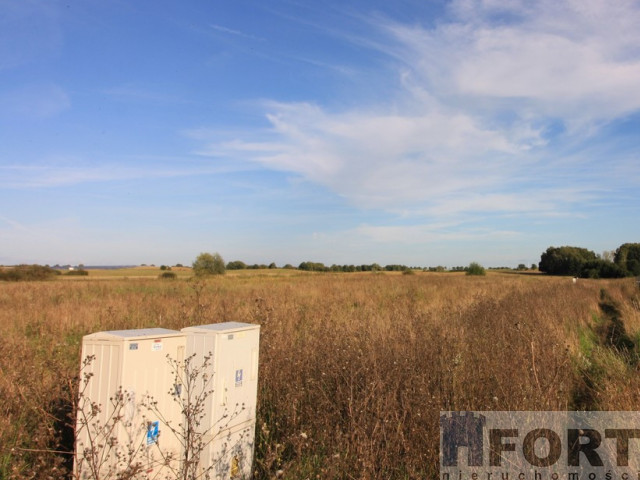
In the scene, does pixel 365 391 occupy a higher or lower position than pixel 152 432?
higher

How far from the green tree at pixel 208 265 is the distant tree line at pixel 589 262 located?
153ft

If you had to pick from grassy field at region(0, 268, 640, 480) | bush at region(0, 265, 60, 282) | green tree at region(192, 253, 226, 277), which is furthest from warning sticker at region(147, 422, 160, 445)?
bush at region(0, 265, 60, 282)

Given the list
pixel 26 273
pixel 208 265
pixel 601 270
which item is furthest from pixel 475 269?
pixel 26 273

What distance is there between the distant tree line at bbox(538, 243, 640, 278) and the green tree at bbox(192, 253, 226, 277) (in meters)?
46.7

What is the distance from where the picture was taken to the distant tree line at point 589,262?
50.6 m

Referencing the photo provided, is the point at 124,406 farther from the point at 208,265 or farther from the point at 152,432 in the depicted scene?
the point at 208,265

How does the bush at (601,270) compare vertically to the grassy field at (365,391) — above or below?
above

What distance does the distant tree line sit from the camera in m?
50.6

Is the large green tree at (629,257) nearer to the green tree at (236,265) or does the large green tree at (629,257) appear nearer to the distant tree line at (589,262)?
the distant tree line at (589,262)

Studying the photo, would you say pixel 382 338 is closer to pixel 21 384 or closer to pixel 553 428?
pixel 553 428

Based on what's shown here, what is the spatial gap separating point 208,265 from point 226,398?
39578 millimetres

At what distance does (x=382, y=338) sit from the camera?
20.1 feet

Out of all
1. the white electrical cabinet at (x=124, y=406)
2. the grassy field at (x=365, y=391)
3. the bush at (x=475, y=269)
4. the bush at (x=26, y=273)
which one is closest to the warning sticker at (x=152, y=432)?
the white electrical cabinet at (x=124, y=406)

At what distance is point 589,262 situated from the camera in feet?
186
